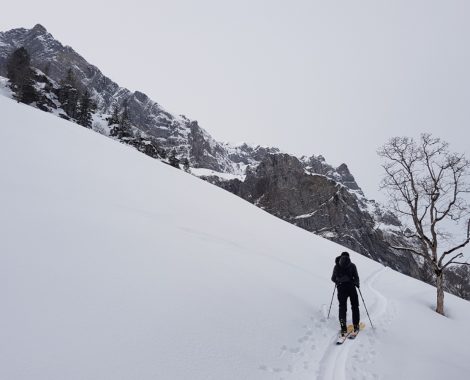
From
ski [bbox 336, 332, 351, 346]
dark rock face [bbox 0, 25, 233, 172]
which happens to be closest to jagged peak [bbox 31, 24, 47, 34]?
dark rock face [bbox 0, 25, 233, 172]

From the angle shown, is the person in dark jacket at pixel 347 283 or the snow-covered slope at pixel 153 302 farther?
the person in dark jacket at pixel 347 283

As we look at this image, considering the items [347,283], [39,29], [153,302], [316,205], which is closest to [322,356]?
[347,283]

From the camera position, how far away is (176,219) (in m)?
13.3

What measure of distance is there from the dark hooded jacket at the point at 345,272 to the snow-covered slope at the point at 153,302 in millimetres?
1306

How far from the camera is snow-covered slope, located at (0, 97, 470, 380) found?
479cm

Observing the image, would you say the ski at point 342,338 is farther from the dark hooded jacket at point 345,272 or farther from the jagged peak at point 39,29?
the jagged peak at point 39,29

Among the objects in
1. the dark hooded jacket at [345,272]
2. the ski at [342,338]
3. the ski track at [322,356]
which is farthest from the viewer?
the dark hooded jacket at [345,272]

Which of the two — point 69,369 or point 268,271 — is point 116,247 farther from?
point 268,271

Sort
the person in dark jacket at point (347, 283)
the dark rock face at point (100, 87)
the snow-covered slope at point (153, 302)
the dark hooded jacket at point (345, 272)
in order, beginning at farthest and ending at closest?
the dark rock face at point (100, 87), the dark hooded jacket at point (345, 272), the person in dark jacket at point (347, 283), the snow-covered slope at point (153, 302)

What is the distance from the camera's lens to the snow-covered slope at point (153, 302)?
479cm

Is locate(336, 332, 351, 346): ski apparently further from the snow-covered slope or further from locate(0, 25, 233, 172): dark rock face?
locate(0, 25, 233, 172): dark rock face

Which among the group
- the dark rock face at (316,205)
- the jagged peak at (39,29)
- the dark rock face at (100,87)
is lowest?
the dark rock face at (316,205)

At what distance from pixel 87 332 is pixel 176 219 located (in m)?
8.38

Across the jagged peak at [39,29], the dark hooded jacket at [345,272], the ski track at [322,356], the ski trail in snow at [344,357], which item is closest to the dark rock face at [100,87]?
the jagged peak at [39,29]
